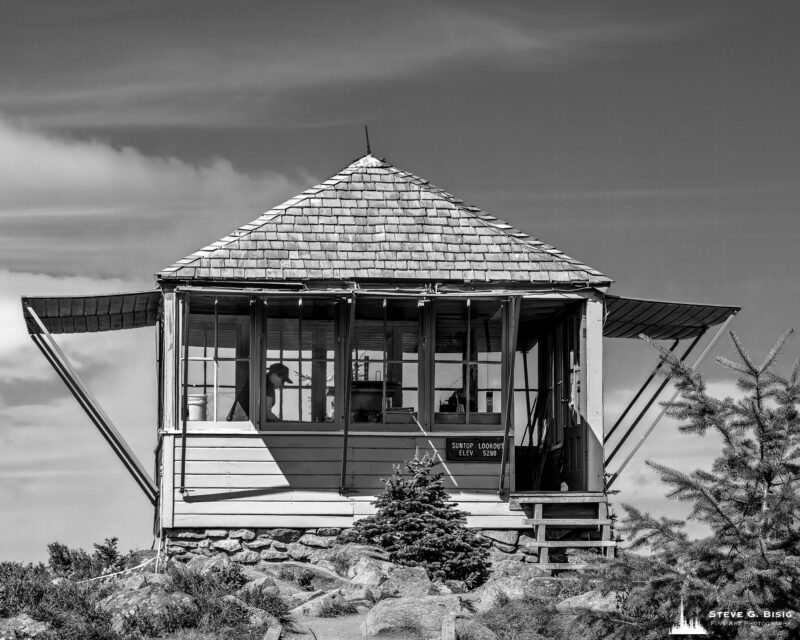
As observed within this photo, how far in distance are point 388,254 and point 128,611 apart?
7.32m

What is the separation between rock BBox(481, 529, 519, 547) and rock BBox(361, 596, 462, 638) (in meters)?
4.46

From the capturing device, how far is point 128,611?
1457 cm

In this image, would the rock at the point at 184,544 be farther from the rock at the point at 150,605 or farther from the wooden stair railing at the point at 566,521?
the wooden stair railing at the point at 566,521

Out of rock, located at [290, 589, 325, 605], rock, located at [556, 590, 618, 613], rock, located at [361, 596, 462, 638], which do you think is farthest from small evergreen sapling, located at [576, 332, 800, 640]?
rock, located at [290, 589, 325, 605]

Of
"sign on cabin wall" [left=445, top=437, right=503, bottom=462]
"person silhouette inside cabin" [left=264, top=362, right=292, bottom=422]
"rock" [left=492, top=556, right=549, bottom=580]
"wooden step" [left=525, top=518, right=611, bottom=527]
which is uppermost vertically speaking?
"person silhouette inside cabin" [left=264, top=362, right=292, bottom=422]

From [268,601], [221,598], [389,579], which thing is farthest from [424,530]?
[221,598]

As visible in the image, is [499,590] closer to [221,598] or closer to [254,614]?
[254,614]

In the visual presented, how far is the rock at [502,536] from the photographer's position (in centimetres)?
1914

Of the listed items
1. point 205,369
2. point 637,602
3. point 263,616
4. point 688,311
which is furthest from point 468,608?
point 688,311

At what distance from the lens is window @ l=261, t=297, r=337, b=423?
769 inches

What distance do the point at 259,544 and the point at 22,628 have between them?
5222 millimetres

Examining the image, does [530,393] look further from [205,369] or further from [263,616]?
[263,616]

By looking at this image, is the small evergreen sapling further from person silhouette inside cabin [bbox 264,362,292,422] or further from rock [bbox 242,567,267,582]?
person silhouette inside cabin [bbox 264,362,292,422]

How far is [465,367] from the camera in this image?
19.8 metres
